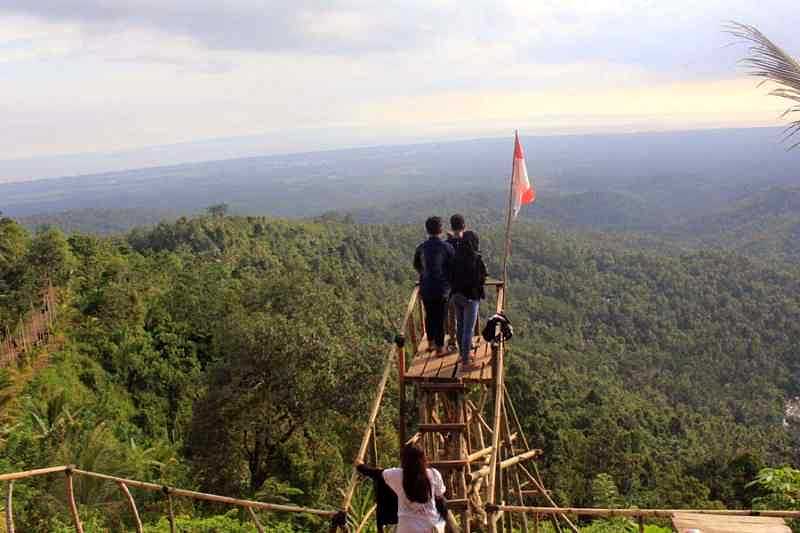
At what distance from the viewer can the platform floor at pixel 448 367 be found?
21.1 ft

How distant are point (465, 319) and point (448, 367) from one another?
0.59m

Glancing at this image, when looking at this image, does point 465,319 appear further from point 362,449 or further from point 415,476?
point 415,476

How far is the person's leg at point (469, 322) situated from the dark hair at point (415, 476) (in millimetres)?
2869

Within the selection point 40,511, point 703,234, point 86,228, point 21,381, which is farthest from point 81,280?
point 703,234

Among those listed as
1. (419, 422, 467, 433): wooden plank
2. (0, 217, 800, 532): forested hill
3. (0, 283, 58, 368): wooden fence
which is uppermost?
(419, 422, 467, 433): wooden plank

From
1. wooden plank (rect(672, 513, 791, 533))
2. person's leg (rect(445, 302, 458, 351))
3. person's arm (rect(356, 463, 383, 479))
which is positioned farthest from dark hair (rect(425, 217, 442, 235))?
wooden plank (rect(672, 513, 791, 533))

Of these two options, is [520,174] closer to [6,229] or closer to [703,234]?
[6,229]

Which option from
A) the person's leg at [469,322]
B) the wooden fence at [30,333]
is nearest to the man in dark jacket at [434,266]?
the person's leg at [469,322]

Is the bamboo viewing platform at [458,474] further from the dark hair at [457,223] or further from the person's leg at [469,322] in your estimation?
the dark hair at [457,223]

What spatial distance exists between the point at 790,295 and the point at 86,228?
489 feet

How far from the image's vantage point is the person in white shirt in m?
3.88

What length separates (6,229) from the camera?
2314 cm

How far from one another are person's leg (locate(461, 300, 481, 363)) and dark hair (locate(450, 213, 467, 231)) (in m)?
0.85

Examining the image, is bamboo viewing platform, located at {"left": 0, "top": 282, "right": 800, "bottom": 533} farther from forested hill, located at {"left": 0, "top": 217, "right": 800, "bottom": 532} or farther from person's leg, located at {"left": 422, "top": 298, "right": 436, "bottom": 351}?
forested hill, located at {"left": 0, "top": 217, "right": 800, "bottom": 532}
